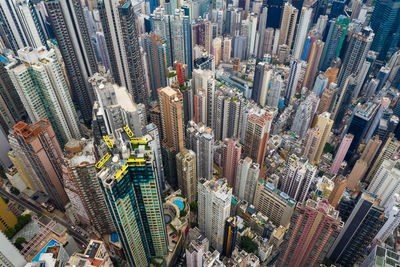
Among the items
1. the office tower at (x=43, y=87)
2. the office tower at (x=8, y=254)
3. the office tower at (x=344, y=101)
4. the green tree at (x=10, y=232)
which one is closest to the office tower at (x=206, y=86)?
the office tower at (x=43, y=87)

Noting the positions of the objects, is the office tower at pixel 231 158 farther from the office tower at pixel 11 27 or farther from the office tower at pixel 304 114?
the office tower at pixel 11 27

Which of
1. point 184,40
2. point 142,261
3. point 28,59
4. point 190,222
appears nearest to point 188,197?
point 190,222

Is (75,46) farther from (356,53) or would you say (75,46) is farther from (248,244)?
(356,53)

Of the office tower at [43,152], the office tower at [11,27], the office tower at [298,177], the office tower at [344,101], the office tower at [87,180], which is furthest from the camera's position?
the office tower at [344,101]

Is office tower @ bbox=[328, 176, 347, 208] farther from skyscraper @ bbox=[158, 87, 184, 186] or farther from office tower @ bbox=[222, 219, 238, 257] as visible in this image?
skyscraper @ bbox=[158, 87, 184, 186]

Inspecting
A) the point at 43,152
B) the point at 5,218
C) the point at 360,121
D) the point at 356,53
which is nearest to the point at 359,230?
the point at 360,121

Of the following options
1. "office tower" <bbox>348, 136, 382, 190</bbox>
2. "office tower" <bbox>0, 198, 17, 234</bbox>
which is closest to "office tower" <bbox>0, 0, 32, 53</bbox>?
"office tower" <bbox>0, 198, 17, 234</bbox>
